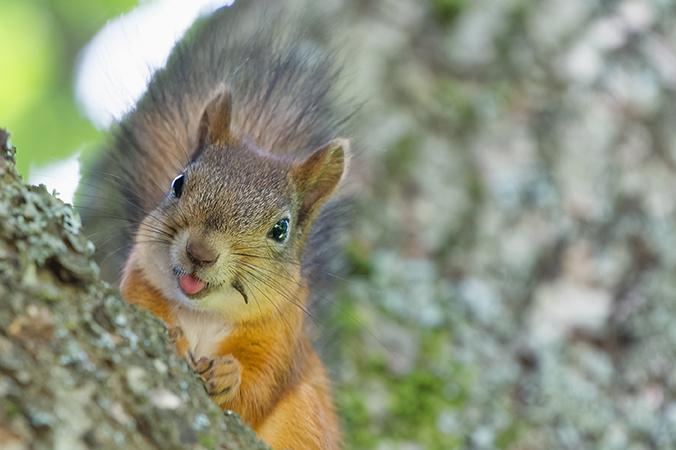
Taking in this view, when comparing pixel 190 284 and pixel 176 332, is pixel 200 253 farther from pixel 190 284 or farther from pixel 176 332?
pixel 176 332

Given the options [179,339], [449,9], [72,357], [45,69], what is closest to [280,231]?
[179,339]

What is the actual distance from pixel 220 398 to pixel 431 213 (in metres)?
1.46

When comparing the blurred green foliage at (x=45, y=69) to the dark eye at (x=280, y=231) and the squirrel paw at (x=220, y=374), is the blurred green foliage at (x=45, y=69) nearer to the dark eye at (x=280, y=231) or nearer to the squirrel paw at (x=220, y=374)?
the dark eye at (x=280, y=231)

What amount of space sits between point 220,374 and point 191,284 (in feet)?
0.73

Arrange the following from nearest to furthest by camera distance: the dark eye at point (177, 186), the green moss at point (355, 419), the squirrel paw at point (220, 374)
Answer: the squirrel paw at point (220, 374)
the dark eye at point (177, 186)
the green moss at point (355, 419)

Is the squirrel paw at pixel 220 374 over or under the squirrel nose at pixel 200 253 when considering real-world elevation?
under

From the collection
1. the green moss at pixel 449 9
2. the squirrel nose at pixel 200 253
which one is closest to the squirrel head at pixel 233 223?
the squirrel nose at pixel 200 253

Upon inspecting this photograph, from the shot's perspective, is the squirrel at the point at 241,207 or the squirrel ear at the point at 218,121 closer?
the squirrel at the point at 241,207

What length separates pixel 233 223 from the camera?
2.35 m

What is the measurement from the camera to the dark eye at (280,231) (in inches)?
98.3

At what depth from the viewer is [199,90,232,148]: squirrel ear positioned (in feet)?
8.65

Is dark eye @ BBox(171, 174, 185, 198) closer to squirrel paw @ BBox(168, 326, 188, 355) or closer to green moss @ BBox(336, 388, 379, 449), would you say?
squirrel paw @ BBox(168, 326, 188, 355)

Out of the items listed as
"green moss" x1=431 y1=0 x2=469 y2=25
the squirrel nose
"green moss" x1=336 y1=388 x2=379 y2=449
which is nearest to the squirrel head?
the squirrel nose

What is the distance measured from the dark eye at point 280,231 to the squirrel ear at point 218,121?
298 millimetres
